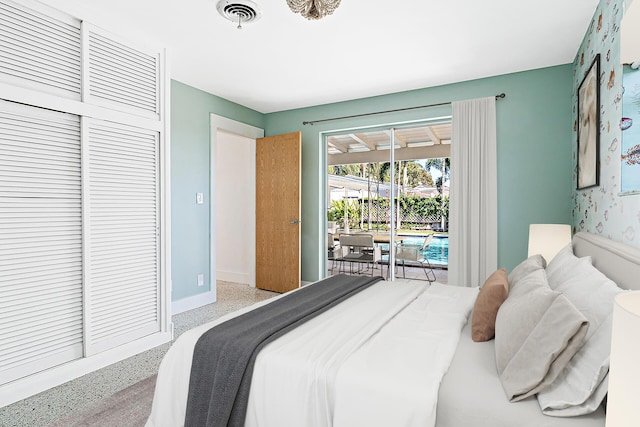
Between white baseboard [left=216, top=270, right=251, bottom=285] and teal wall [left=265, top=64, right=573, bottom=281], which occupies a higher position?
teal wall [left=265, top=64, right=573, bottom=281]

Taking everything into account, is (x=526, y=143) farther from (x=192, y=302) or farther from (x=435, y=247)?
(x=192, y=302)

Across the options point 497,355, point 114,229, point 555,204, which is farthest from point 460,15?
point 114,229

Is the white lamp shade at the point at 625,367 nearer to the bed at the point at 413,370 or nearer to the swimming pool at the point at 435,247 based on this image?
the bed at the point at 413,370

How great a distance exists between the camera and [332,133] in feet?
16.2

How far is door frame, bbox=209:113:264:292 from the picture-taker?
4.36 meters

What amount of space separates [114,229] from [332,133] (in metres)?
3.13

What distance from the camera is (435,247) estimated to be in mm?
4348

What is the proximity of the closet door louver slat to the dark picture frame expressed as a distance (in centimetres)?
340

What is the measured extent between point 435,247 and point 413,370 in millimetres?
3290

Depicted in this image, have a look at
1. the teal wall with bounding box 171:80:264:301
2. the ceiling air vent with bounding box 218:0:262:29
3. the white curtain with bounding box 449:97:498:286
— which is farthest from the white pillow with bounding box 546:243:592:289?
the teal wall with bounding box 171:80:264:301

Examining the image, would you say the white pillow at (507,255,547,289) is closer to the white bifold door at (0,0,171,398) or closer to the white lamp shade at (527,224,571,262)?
the white lamp shade at (527,224,571,262)

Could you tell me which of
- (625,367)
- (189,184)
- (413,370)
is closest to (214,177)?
(189,184)

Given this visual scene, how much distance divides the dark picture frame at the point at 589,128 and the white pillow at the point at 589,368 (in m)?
1.52

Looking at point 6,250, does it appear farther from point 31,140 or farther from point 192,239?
point 192,239
